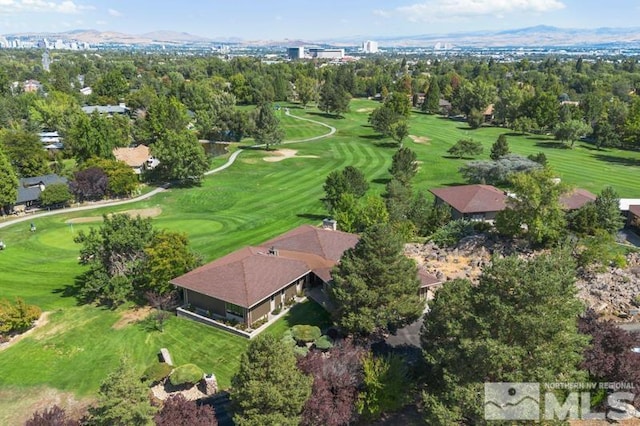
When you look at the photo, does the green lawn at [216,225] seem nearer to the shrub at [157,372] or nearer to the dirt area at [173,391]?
the dirt area at [173,391]

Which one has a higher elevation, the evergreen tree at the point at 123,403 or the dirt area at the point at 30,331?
the evergreen tree at the point at 123,403

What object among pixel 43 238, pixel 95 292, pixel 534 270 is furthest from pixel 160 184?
pixel 534 270

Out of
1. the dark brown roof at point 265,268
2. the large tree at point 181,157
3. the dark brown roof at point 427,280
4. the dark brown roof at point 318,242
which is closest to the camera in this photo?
the dark brown roof at point 265,268

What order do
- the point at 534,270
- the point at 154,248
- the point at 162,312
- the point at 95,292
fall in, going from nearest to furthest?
the point at 534,270
the point at 162,312
the point at 154,248
the point at 95,292

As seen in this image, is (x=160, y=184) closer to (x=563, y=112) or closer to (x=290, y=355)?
(x=290, y=355)

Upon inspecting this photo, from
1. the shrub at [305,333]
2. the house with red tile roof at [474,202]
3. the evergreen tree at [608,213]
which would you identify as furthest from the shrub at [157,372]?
the evergreen tree at [608,213]

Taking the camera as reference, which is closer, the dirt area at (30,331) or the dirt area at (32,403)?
the dirt area at (32,403)
